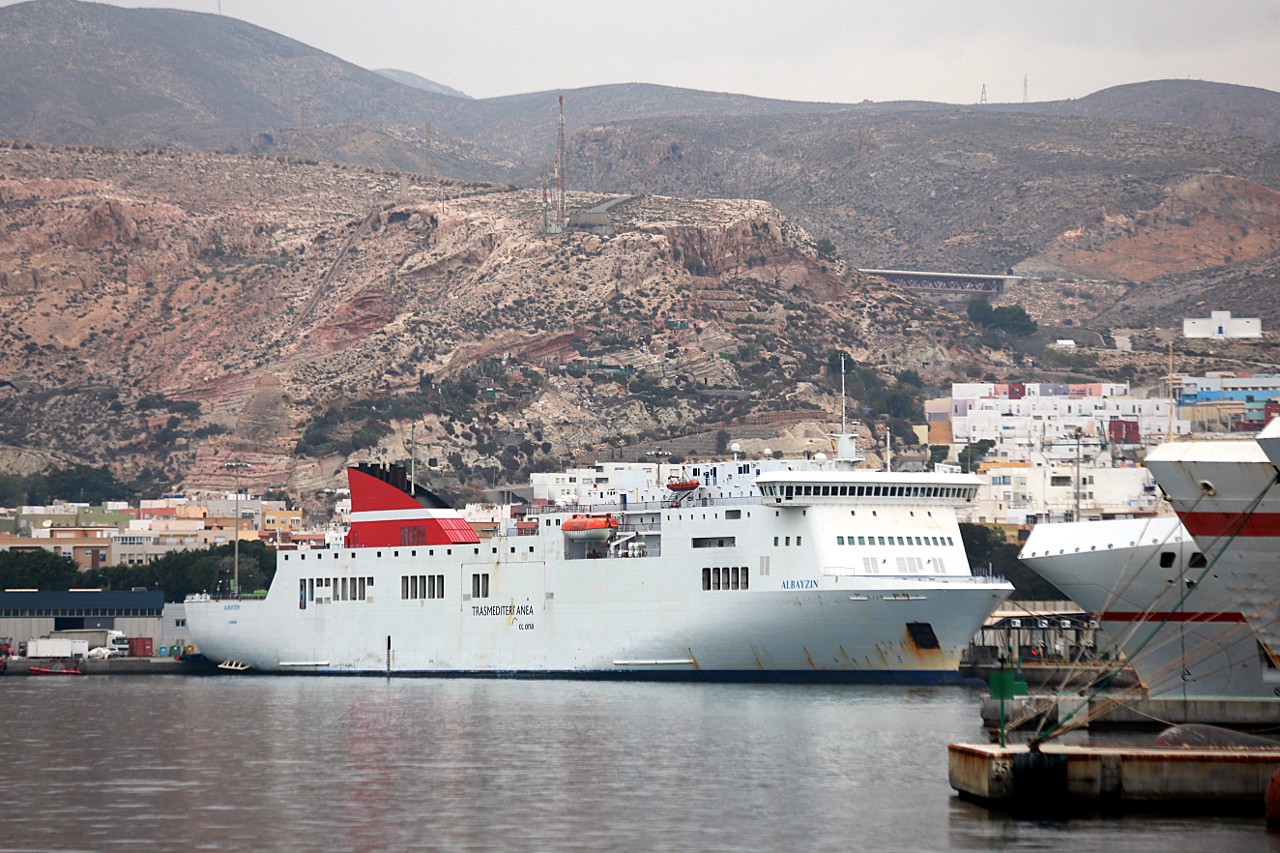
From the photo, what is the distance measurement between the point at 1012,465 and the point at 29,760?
268ft

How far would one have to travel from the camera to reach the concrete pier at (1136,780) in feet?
103

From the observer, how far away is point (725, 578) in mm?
58844

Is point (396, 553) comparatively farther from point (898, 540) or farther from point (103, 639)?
point (103, 639)

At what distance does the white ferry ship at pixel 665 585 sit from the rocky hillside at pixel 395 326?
58.0 metres

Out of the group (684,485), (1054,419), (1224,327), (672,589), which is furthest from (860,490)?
(1224,327)

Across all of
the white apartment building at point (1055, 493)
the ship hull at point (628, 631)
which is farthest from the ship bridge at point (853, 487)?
the white apartment building at point (1055, 493)

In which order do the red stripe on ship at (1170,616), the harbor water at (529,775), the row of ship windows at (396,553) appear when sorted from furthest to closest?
the row of ship windows at (396,553) < the red stripe on ship at (1170,616) < the harbor water at (529,775)

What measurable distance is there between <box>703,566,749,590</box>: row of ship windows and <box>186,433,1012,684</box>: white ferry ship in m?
0.05

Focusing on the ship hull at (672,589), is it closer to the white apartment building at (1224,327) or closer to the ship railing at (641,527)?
the ship railing at (641,527)

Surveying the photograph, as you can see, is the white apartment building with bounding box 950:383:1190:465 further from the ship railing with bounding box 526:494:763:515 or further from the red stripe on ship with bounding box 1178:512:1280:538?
the red stripe on ship with bounding box 1178:512:1280:538

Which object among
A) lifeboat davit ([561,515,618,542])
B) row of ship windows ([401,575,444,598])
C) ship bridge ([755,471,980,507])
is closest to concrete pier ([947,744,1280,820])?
ship bridge ([755,471,980,507])

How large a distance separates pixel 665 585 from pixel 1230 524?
27694mm

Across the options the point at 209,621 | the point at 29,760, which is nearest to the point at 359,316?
the point at 209,621

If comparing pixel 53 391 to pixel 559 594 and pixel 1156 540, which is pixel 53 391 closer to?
pixel 559 594
